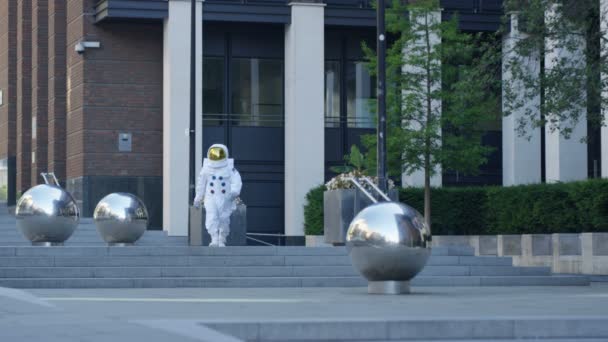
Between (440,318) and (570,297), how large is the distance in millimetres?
5522

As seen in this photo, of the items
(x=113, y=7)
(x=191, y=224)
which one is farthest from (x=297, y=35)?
(x=191, y=224)

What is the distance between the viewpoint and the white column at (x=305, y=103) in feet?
125

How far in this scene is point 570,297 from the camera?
58.7 feet

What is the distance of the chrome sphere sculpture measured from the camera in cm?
1677

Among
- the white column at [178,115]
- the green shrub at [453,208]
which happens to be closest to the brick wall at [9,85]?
the white column at [178,115]

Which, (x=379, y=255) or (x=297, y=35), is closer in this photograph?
(x=379, y=255)

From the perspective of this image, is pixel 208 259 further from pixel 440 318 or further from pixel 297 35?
pixel 297 35

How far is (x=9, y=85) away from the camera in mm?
53969

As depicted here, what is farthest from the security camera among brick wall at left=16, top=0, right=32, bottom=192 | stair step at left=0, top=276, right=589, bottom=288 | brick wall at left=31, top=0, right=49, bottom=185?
stair step at left=0, top=276, right=589, bottom=288

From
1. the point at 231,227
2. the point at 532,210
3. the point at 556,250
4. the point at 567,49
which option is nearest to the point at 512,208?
the point at 532,210

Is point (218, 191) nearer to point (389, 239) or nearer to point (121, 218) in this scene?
point (121, 218)

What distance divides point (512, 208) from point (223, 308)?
16955 millimetres

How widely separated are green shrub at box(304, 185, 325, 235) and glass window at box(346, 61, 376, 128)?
5291mm

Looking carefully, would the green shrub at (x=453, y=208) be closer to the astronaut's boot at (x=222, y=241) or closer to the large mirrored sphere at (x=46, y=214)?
the astronaut's boot at (x=222, y=241)
